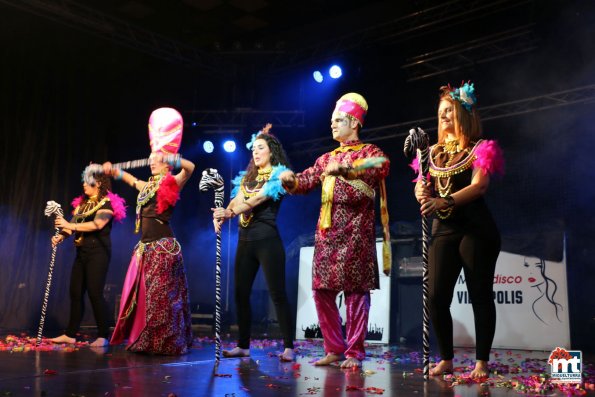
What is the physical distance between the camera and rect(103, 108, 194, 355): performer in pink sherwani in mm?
4539

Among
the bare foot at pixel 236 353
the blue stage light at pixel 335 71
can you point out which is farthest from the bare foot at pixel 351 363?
the blue stage light at pixel 335 71

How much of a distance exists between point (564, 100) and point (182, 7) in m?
5.67

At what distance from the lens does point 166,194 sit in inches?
184

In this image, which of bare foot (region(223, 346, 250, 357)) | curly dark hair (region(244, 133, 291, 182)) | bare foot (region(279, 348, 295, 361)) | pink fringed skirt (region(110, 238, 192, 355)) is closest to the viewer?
bare foot (region(279, 348, 295, 361))

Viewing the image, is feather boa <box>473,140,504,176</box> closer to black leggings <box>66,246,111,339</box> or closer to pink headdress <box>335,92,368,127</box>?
pink headdress <box>335,92,368,127</box>

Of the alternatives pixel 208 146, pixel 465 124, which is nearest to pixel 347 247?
pixel 465 124

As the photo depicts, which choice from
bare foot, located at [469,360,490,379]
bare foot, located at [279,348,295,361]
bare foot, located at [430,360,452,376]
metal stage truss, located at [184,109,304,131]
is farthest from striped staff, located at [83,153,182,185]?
metal stage truss, located at [184,109,304,131]

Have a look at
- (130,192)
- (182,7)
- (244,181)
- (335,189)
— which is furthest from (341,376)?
(182,7)

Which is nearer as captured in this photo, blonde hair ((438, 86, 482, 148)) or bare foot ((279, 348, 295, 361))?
blonde hair ((438, 86, 482, 148))

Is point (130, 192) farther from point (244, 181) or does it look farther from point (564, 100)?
point (564, 100)

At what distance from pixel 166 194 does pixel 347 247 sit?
1.61 meters

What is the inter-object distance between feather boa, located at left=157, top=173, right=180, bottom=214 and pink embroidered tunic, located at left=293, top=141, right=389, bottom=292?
Answer: 1176 mm

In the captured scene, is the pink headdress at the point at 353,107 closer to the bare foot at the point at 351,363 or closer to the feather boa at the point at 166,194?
the feather boa at the point at 166,194

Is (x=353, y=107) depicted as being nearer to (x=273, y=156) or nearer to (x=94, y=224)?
(x=273, y=156)
